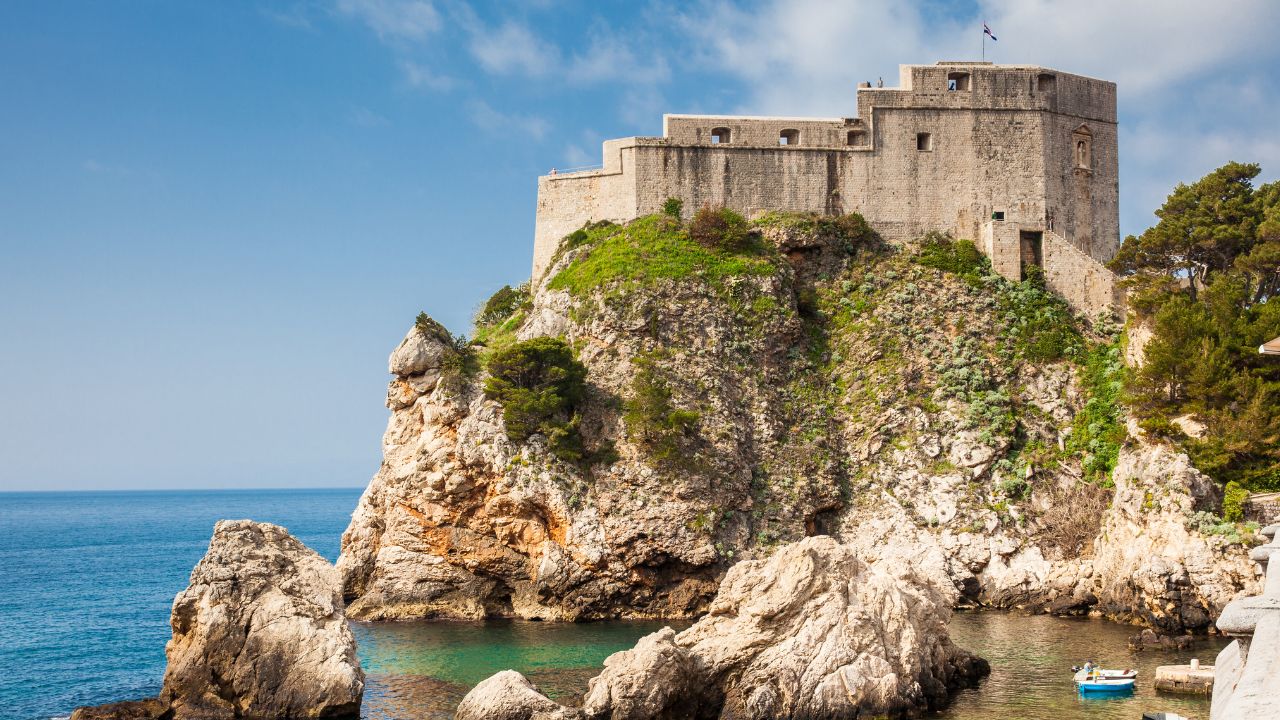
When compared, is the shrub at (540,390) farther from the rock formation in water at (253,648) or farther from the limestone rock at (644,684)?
the limestone rock at (644,684)

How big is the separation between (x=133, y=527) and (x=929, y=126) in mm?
104417

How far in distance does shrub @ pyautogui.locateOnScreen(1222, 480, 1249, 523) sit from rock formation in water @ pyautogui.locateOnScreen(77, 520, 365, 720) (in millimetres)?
27849

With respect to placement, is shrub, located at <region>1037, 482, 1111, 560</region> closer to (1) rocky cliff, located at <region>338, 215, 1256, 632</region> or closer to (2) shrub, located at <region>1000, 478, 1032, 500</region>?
(1) rocky cliff, located at <region>338, 215, 1256, 632</region>

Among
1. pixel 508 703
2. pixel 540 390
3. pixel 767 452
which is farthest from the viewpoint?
pixel 767 452

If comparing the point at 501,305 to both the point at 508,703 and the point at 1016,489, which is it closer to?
the point at 1016,489

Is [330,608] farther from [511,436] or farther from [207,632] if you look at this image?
[511,436]

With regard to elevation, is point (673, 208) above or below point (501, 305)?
above

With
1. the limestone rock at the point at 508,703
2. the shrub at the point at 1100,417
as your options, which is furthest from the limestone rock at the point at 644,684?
the shrub at the point at 1100,417

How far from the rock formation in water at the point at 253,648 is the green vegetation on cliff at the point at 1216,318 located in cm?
2928

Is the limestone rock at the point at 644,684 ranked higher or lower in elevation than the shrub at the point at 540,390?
lower

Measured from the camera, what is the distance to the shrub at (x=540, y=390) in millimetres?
42219

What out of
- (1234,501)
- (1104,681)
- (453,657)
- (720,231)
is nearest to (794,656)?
(1104,681)

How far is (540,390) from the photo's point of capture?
142 feet

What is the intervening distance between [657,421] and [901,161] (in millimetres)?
18866
